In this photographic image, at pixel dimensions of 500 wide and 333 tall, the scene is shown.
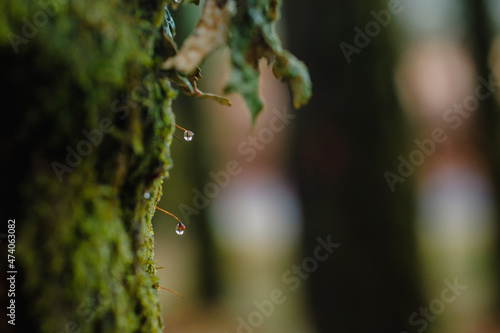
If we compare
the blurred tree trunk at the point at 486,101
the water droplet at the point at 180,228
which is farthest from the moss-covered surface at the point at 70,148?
the blurred tree trunk at the point at 486,101

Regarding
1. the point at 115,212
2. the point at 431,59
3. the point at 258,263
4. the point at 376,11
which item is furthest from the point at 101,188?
the point at 431,59

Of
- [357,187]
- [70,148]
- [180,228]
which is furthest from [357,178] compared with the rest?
[70,148]

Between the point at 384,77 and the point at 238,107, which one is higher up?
the point at 238,107

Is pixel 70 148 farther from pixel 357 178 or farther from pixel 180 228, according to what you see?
pixel 357 178

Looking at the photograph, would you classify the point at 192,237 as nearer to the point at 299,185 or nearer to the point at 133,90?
the point at 299,185

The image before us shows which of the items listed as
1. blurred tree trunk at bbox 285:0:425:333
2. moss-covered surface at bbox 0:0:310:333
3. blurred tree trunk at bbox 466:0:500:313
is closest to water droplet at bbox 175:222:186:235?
moss-covered surface at bbox 0:0:310:333

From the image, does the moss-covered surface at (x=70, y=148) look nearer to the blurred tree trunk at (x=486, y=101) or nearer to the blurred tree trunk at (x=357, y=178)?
the blurred tree trunk at (x=357, y=178)
